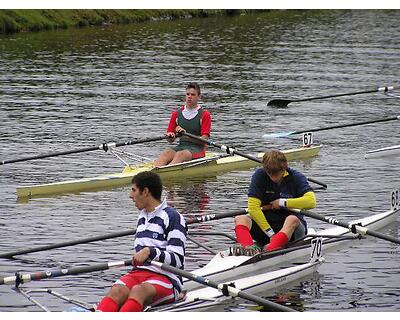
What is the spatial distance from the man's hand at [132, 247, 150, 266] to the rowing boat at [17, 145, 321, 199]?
8040 mm

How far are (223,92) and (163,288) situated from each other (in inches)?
910

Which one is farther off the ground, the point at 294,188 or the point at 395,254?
the point at 294,188

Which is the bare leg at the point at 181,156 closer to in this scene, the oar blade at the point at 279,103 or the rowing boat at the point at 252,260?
the rowing boat at the point at 252,260

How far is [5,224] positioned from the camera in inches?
659

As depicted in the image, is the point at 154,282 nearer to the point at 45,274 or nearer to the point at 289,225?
the point at 45,274

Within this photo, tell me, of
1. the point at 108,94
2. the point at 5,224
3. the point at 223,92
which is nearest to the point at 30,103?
the point at 108,94

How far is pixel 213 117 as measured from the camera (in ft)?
95.6

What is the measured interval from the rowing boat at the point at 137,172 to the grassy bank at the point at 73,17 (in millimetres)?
28880

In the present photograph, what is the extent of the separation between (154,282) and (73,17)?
44663 mm

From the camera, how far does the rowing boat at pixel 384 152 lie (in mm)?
22422

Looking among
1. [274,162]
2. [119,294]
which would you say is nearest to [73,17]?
[274,162]

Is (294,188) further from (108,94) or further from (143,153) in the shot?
(108,94)

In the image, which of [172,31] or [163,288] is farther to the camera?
[172,31]


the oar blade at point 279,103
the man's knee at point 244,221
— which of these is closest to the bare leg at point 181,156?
the man's knee at point 244,221
